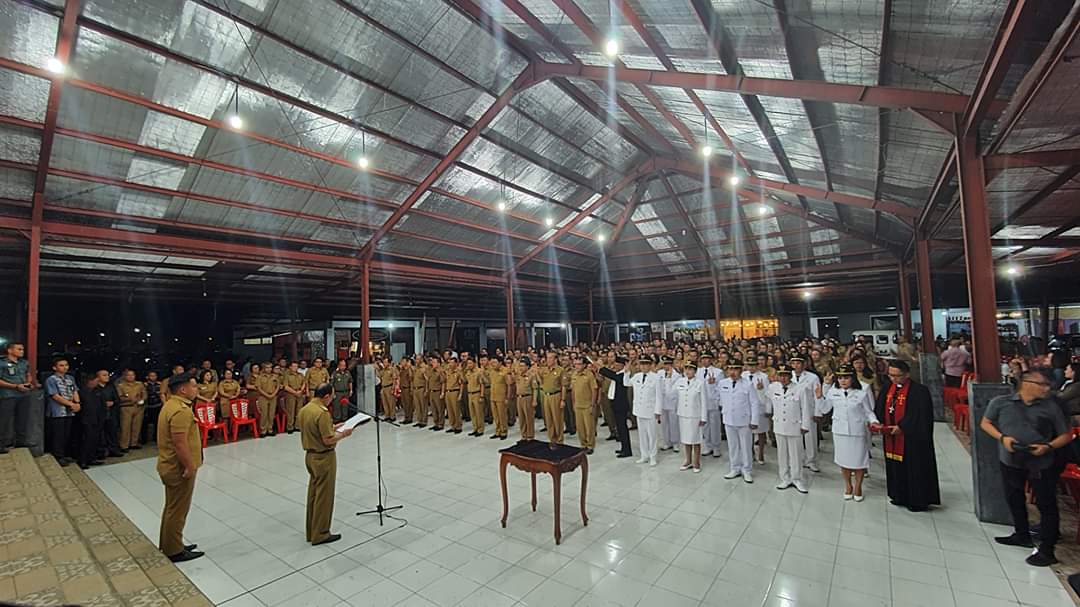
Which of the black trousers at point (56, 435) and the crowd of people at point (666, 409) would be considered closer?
the crowd of people at point (666, 409)

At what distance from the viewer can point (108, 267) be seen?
36.0ft

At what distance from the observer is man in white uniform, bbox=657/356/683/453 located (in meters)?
6.91

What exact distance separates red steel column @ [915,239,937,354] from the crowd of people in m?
0.42

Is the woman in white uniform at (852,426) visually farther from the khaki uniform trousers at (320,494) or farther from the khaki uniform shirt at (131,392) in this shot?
the khaki uniform shirt at (131,392)

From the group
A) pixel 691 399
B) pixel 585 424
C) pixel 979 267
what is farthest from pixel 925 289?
pixel 585 424

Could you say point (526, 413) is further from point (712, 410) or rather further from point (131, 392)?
point (131, 392)

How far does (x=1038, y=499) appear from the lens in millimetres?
3641

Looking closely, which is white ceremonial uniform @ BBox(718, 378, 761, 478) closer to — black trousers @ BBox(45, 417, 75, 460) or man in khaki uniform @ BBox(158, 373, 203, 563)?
man in khaki uniform @ BBox(158, 373, 203, 563)

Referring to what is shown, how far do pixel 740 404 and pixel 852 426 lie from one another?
1206 mm

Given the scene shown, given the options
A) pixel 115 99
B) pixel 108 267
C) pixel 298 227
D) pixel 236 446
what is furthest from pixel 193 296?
pixel 115 99

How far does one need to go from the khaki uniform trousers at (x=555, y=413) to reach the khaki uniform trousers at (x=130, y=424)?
793cm

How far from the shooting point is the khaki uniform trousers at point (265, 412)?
9.91 metres

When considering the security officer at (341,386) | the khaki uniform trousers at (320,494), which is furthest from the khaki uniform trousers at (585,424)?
the security officer at (341,386)

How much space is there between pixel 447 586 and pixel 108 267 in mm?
12467
